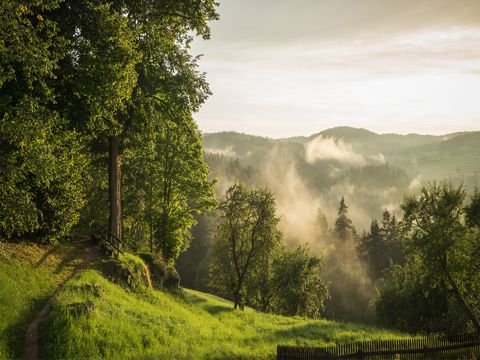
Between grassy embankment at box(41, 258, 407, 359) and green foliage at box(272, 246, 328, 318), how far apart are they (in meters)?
24.8

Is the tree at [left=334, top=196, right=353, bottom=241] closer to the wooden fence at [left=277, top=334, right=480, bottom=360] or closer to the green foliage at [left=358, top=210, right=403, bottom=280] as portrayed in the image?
the green foliage at [left=358, top=210, right=403, bottom=280]

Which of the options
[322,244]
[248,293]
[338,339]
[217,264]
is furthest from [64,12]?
[322,244]

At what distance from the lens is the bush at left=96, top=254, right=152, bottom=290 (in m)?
24.2

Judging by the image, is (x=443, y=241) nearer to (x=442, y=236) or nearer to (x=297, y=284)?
(x=442, y=236)

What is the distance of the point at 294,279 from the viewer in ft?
189

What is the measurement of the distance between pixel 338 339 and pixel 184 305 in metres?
11.2

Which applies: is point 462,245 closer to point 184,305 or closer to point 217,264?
point 184,305

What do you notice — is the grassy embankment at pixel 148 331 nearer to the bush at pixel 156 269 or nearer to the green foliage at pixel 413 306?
the bush at pixel 156 269

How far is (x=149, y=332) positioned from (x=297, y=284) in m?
40.6

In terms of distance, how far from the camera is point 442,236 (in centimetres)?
3450

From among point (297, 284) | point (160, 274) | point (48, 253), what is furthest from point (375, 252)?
point (48, 253)

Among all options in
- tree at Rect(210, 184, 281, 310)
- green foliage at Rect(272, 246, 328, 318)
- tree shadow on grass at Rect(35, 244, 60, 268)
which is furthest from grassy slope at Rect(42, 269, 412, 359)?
green foliage at Rect(272, 246, 328, 318)

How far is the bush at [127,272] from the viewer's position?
24219 millimetres

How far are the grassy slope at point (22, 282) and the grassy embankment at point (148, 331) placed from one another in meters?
0.87
